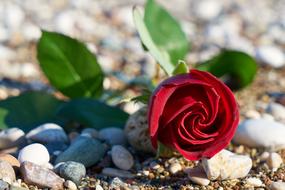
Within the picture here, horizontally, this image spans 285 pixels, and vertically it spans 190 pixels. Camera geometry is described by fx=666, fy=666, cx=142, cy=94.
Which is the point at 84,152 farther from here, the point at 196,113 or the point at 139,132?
the point at 196,113

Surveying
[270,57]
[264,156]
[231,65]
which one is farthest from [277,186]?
[270,57]

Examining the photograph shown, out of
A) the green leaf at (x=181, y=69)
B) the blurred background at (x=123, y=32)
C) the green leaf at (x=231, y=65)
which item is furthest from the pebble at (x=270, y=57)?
the green leaf at (x=181, y=69)

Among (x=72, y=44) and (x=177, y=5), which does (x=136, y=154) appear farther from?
(x=177, y=5)

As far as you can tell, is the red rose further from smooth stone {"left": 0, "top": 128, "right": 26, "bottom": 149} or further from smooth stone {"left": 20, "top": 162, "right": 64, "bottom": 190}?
smooth stone {"left": 0, "top": 128, "right": 26, "bottom": 149}

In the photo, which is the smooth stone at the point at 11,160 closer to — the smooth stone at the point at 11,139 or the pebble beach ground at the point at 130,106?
the pebble beach ground at the point at 130,106

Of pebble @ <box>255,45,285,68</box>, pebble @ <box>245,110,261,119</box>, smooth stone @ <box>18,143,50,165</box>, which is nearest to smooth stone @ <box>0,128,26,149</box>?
smooth stone @ <box>18,143,50,165</box>
